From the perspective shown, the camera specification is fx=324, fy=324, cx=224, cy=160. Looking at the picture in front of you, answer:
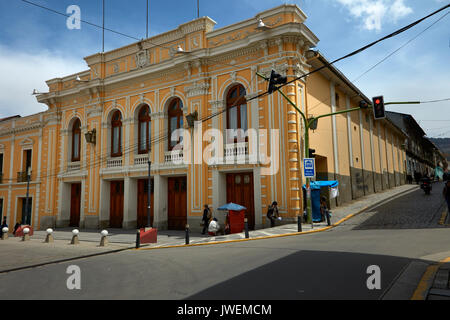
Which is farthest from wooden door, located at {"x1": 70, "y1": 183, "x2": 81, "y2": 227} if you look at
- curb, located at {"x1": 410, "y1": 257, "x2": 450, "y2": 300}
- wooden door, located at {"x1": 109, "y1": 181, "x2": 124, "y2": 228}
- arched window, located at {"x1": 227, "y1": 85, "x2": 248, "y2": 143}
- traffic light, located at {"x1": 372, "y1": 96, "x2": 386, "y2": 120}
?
curb, located at {"x1": 410, "y1": 257, "x2": 450, "y2": 300}

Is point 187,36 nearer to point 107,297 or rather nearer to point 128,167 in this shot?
point 128,167

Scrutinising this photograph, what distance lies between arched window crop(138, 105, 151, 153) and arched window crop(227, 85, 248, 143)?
A: 20.6ft

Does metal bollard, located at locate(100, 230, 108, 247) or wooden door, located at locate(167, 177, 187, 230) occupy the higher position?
wooden door, located at locate(167, 177, 187, 230)

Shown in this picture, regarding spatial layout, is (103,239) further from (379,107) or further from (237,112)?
(379,107)

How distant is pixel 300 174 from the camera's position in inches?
663

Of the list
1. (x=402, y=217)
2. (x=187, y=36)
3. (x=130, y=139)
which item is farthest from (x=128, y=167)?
(x=402, y=217)

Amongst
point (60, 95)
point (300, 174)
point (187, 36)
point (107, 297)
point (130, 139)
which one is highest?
point (187, 36)

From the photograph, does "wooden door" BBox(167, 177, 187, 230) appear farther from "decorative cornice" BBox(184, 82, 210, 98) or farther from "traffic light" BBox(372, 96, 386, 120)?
"traffic light" BBox(372, 96, 386, 120)

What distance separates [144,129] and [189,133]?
4472mm

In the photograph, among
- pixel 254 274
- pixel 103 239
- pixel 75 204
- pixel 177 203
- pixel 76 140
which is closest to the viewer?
pixel 254 274

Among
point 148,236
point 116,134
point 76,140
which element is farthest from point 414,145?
point 148,236

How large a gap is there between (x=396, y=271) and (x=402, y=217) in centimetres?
1038

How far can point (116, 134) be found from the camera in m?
24.2

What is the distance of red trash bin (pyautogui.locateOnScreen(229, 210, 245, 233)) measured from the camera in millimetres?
16484
